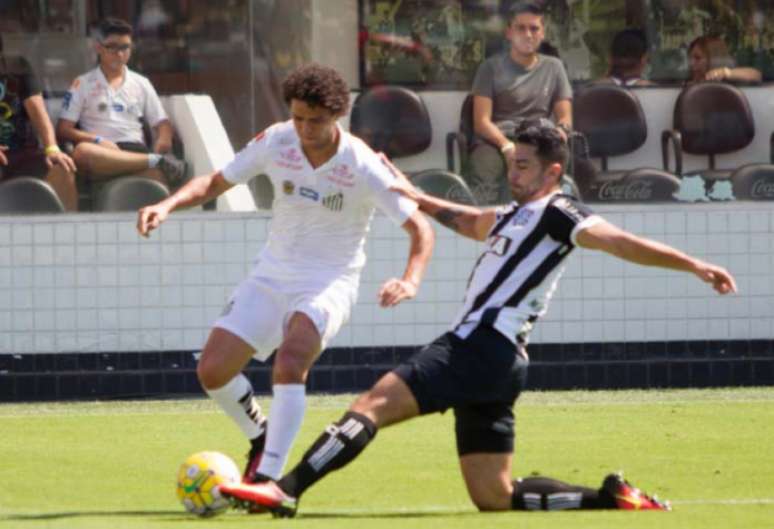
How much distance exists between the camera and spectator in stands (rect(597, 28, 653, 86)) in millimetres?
15008

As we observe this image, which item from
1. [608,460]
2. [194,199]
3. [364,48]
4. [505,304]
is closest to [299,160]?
[194,199]

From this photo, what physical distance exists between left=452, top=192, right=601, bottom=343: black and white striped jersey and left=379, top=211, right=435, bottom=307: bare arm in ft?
1.05

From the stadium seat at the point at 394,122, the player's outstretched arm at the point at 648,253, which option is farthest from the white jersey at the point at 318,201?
the stadium seat at the point at 394,122

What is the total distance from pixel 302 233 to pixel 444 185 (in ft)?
17.6

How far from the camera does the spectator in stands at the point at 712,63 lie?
15.1 metres

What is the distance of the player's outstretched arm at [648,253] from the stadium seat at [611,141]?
6436mm

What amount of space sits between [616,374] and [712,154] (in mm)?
1820

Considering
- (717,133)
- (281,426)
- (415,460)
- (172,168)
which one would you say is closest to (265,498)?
(281,426)

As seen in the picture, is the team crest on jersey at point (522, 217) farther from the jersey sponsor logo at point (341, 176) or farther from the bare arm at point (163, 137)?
the bare arm at point (163, 137)

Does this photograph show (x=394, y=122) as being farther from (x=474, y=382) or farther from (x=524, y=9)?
(x=474, y=382)

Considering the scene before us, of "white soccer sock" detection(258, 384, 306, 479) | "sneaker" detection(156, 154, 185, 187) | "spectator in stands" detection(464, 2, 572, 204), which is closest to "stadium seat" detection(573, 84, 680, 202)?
"spectator in stands" detection(464, 2, 572, 204)

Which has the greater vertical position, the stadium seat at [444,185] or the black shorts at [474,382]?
the stadium seat at [444,185]

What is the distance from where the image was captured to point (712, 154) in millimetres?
15305

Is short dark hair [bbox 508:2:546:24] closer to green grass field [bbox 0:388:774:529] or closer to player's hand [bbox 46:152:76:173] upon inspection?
green grass field [bbox 0:388:774:529]
